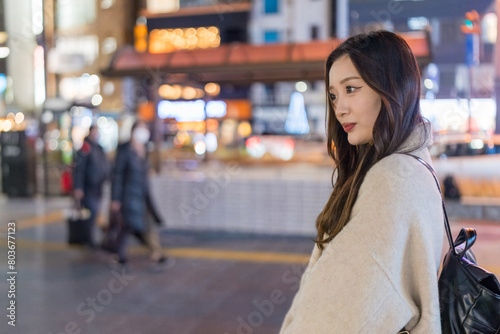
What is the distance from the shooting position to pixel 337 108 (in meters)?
1.27

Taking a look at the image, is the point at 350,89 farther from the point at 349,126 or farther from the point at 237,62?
the point at 237,62

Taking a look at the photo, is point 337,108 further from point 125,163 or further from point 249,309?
point 125,163

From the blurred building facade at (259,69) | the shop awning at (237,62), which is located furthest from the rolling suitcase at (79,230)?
the shop awning at (237,62)

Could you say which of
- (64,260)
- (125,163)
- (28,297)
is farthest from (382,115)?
(64,260)

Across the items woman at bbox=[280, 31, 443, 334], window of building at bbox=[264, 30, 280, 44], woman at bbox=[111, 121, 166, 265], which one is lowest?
woman at bbox=[111, 121, 166, 265]

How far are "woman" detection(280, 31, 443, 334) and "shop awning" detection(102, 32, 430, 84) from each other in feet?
21.8

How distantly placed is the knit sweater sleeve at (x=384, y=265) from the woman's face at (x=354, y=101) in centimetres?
13

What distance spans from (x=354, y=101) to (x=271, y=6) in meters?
19.3

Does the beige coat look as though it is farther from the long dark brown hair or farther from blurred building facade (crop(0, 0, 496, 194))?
blurred building facade (crop(0, 0, 496, 194))

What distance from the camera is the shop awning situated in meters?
8.00

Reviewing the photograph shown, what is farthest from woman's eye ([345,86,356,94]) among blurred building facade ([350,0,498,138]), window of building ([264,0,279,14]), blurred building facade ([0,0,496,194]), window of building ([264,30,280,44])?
window of building ([264,0,279,14])

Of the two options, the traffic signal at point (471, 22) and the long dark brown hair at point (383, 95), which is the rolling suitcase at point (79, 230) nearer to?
the traffic signal at point (471, 22)

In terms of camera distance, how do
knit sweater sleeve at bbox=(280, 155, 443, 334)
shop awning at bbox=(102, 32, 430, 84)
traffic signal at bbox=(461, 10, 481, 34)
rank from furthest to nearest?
shop awning at bbox=(102, 32, 430, 84)
traffic signal at bbox=(461, 10, 481, 34)
knit sweater sleeve at bbox=(280, 155, 443, 334)

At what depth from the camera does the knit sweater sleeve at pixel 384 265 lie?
107 cm
